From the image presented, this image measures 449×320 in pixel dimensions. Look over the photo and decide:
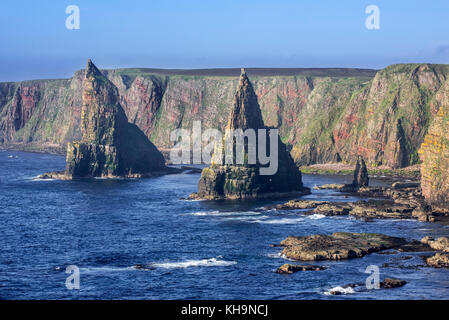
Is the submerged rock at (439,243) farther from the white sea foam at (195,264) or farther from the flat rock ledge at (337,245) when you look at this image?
the white sea foam at (195,264)

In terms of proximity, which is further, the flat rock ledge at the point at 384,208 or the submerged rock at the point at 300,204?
the submerged rock at the point at 300,204

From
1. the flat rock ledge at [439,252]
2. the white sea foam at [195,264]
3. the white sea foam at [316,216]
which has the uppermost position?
the flat rock ledge at [439,252]

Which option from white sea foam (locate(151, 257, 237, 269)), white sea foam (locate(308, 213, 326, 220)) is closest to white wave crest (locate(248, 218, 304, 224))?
white sea foam (locate(308, 213, 326, 220))

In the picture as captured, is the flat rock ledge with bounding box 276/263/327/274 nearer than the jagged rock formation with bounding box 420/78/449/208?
Yes

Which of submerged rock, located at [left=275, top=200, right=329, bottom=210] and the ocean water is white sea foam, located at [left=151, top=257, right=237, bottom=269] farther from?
submerged rock, located at [left=275, top=200, right=329, bottom=210]

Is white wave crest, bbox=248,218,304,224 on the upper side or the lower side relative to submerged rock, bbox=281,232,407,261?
lower

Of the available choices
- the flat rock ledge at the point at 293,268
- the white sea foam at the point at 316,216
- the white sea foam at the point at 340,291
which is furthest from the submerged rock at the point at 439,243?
the white sea foam at the point at 316,216

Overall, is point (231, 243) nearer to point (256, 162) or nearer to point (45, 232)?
point (45, 232)
